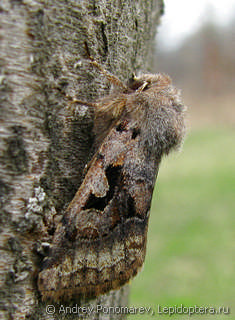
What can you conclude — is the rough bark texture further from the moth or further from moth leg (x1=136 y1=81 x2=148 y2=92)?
moth leg (x1=136 y1=81 x2=148 y2=92)

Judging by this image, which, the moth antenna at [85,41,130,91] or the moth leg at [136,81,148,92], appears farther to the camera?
the moth leg at [136,81,148,92]

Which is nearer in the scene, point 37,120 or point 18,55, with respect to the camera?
point 18,55

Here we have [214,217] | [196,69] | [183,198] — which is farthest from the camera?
[196,69]

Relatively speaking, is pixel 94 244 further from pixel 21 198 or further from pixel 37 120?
pixel 37 120

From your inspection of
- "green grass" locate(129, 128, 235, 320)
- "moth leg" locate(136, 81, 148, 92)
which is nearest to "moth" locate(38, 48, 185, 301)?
"moth leg" locate(136, 81, 148, 92)

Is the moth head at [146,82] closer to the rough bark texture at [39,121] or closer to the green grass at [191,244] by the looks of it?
the rough bark texture at [39,121]

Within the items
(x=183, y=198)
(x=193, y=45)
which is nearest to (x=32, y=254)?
(x=183, y=198)

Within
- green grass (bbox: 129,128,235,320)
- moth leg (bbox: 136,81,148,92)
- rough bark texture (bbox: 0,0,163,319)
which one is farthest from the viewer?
green grass (bbox: 129,128,235,320)
